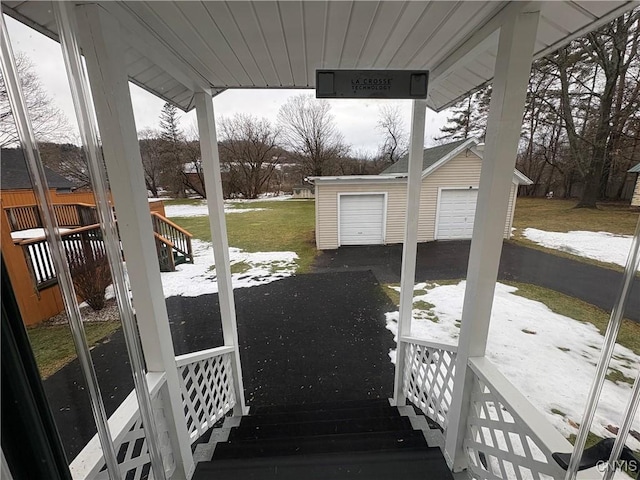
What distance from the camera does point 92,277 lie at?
0.55 m

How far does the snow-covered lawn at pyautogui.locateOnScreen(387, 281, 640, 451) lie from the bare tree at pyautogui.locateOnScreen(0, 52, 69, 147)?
113 centimetres

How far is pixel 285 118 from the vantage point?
1.78m

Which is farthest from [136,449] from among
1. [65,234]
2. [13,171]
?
[13,171]

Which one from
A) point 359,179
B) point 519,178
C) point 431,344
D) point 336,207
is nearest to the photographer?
point 519,178

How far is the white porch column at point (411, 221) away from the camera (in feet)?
5.02

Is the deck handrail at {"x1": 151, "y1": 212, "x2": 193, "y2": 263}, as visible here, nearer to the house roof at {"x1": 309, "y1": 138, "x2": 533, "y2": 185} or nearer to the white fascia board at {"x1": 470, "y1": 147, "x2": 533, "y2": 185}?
the house roof at {"x1": 309, "y1": 138, "x2": 533, "y2": 185}

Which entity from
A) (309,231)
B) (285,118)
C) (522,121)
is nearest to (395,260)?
(309,231)

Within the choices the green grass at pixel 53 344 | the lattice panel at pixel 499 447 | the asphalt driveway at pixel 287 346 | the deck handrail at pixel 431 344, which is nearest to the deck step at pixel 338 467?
the lattice panel at pixel 499 447

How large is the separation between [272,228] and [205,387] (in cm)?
159

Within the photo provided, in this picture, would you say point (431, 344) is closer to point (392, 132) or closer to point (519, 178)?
point (519, 178)

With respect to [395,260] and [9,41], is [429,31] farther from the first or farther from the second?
[395,260]

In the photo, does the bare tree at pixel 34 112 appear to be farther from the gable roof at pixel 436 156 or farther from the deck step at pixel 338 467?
the gable roof at pixel 436 156

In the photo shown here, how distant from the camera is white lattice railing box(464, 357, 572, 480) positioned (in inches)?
26.4

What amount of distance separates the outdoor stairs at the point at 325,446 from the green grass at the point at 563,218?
1.04 metres
